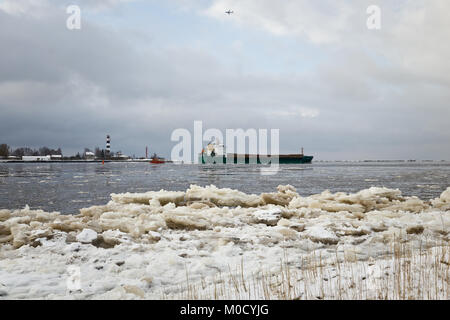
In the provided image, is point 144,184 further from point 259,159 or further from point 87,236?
point 259,159

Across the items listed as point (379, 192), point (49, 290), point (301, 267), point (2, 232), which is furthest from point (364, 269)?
point (379, 192)

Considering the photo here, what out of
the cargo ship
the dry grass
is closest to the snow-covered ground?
the dry grass

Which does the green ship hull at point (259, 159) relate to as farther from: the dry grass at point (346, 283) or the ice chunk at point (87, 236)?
the dry grass at point (346, 283)

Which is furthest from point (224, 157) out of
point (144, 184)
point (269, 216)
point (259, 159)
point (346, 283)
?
point (346, 283)

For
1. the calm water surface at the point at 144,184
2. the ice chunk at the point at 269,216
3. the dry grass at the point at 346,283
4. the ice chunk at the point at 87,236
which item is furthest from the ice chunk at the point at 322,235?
the calm water surface at the point at 144,184

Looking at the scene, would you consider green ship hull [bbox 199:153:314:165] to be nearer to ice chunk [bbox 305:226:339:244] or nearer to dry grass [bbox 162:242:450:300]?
ice chunk [bbox 305:226:339:244]
